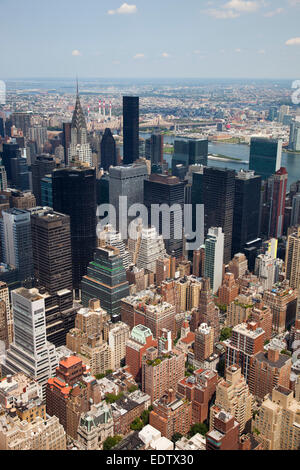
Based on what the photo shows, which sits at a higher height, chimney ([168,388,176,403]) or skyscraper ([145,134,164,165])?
skyscraper ([145,134,164,165])

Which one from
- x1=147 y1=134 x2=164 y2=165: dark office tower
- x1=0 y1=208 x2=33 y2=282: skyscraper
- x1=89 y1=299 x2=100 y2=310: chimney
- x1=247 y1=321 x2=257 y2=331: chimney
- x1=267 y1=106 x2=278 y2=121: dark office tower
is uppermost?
x1=267 y1=106 x2=278 y2=121: dark office tower

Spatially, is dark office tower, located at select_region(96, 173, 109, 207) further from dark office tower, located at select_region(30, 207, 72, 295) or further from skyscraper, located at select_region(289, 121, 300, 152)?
skyscraper, located at select_region(289, 121, 300, 152)

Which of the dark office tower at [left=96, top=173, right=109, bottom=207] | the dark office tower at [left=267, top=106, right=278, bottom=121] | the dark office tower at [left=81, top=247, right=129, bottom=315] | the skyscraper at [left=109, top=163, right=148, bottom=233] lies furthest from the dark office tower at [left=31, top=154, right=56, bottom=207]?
the dark office tower at [left=267, top=106, right=278, bottom=121]

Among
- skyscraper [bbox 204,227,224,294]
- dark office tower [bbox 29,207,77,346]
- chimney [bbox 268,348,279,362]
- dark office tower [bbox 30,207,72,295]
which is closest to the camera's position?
chimney [bbox 268,348,279,362]

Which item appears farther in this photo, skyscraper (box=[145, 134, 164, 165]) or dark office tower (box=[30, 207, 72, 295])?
skyscraper (box=[145, 134, 164, 165])

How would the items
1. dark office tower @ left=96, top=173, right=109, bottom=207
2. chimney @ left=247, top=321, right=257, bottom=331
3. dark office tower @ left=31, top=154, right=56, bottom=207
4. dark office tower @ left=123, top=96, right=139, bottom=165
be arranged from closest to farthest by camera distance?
chimney @ left=247, top=321, right=257, bottom=331 → dark office tower @ left=31, top=154, right=56, bottom=207 → dark office tower @ left=96, top=173, right=109, bottom=207 → dark office tower @ left=123, top=96, right=139, bottom=165

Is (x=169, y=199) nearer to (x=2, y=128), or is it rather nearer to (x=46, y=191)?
(x=46, y=191)
